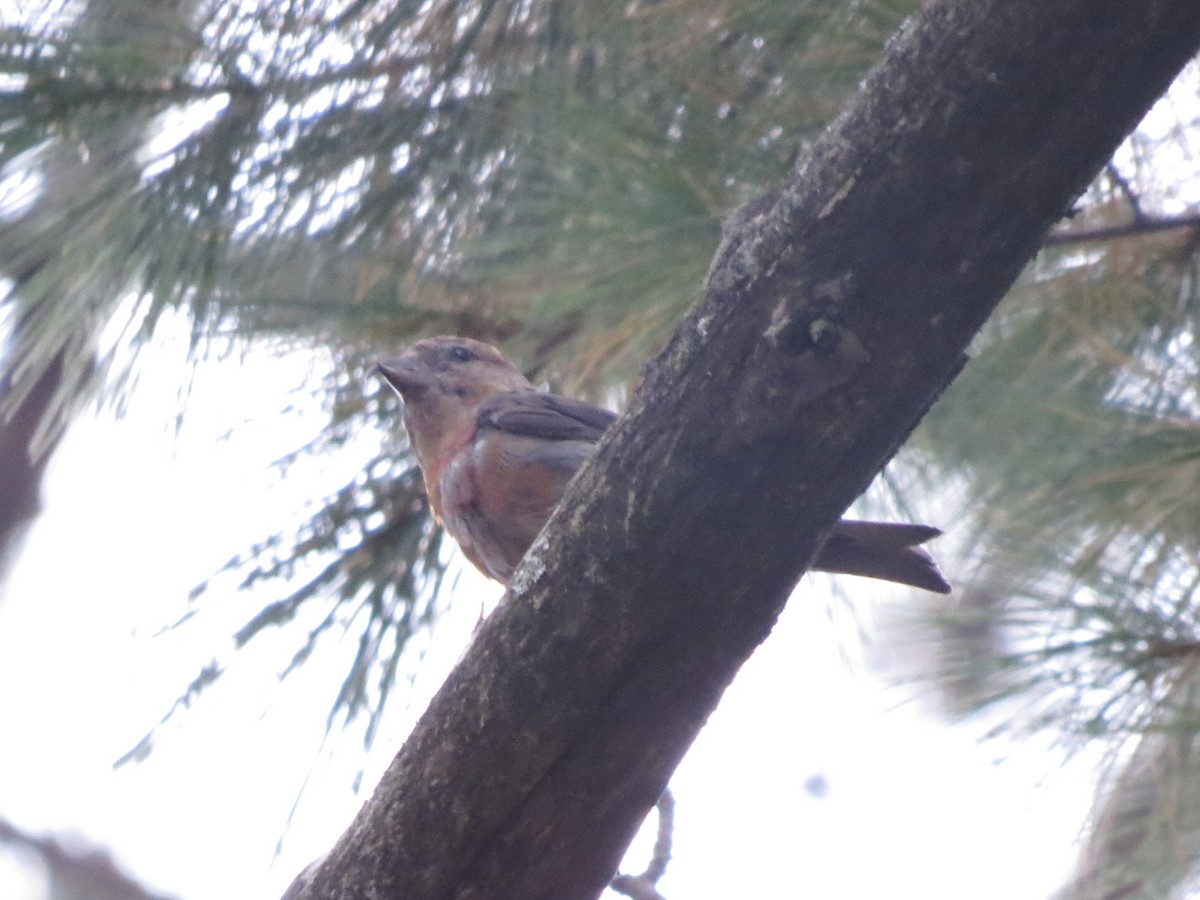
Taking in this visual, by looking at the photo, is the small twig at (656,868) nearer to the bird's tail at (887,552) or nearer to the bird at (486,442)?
the bird's tail at (887,552)

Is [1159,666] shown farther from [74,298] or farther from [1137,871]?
[74,298]

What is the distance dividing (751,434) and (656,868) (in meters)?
0.73

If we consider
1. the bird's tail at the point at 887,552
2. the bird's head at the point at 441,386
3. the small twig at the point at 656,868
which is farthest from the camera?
the bird's head at the point at 441,386

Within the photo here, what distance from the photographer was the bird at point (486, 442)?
2799 millimetres

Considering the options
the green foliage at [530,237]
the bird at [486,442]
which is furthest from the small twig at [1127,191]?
the bird at [486,442]

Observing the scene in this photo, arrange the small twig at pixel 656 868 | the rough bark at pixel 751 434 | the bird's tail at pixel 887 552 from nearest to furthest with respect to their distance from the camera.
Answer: the rough bark at pixel 751 434 → the small twig at pixel 656 868 → the bird's tail at pixel 887 552

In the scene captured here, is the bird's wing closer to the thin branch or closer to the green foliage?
→ the green foliage

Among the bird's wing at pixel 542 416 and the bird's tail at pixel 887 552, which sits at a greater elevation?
the bird's wing at pixel 542 416

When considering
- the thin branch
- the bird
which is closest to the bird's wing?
the bird

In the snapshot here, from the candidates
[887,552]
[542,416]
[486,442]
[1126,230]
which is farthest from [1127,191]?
[486,442]

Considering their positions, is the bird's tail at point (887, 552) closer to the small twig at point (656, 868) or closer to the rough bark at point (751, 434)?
the small twig at point (656, 868)

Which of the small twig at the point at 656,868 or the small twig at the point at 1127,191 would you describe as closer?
the small twig at the point at 656,868

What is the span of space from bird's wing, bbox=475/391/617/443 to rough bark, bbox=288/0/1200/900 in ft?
4.02

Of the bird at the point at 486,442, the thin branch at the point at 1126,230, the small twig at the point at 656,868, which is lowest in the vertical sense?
the small twig at the point at 656,868
